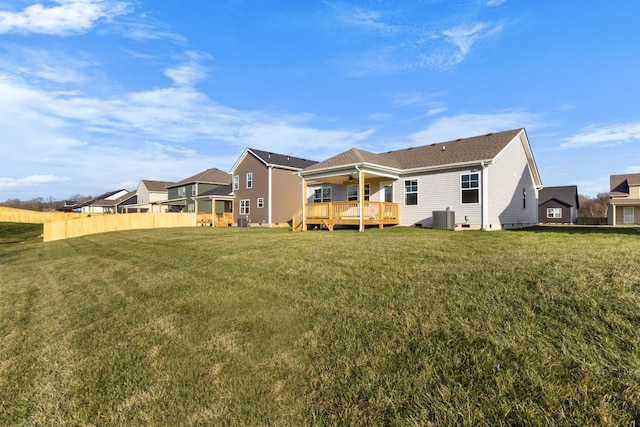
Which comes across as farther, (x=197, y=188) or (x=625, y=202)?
(x=197, y=188)

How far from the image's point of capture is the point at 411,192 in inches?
667

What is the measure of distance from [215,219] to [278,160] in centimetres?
832

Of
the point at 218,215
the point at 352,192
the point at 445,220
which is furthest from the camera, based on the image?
the point at 218,215

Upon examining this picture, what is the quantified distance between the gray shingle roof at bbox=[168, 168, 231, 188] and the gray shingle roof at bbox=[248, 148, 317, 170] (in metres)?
10.5

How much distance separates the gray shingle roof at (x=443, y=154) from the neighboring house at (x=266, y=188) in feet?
31.4

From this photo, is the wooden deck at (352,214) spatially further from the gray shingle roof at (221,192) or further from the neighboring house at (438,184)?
the gray shingle roof at (221,192)

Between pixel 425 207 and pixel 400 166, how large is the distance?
109 inches

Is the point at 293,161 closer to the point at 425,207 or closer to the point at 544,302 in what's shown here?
the point at 425,207

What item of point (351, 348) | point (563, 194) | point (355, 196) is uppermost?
point (563, 194)

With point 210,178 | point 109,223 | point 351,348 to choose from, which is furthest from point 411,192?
point 210,178

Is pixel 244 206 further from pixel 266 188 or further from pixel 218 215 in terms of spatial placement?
pixel 266 188

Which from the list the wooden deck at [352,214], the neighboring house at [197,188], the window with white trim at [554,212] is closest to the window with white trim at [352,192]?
the wooden deck at [352,214]

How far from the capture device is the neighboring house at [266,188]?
26656mm

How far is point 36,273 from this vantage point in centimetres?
1040
